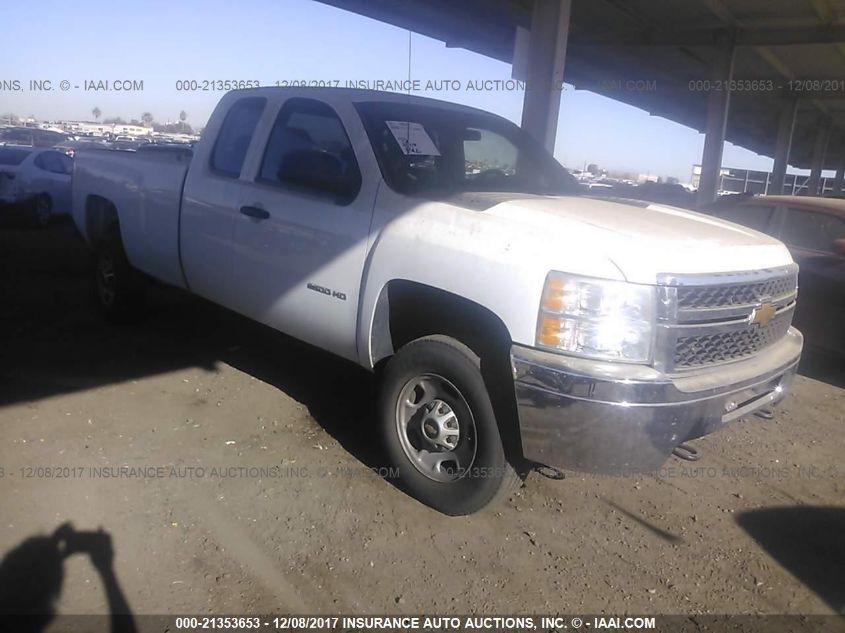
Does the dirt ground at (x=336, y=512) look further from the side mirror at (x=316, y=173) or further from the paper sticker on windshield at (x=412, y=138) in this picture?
the paper sticker on windshield at (x=412, y=138)

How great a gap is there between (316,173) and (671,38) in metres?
15.8

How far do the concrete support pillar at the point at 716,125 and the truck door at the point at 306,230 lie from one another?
1527 centimetres

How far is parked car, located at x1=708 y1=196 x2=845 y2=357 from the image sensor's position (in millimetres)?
6340

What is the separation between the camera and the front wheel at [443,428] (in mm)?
3338

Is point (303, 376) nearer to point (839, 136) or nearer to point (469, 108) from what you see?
point (469, 108)

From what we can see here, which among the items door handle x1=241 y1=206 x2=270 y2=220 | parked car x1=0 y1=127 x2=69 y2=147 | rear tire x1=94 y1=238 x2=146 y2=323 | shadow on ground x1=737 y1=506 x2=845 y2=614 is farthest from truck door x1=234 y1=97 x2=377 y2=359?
parked car x1=0 y1=127 x2=69 y2=147

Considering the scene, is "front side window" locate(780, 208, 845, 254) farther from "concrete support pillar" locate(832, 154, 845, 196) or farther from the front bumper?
"concrete support pillar" locate(832, 154, 845, 196)

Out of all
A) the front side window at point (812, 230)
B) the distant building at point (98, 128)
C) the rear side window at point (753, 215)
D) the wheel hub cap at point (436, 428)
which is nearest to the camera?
the wheel hub cap at point (436, 428)

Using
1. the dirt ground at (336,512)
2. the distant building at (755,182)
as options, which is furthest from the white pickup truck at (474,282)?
the distant building at (755,182)

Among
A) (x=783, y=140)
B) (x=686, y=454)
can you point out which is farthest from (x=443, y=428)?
(x=783, y=140)

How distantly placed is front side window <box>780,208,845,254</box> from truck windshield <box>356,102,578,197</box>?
3.21m

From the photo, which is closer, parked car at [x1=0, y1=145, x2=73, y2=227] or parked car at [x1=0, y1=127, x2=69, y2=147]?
parked car at [x1=0, y1=145, x2=73, y2=227]

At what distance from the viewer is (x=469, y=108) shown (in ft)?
16.1

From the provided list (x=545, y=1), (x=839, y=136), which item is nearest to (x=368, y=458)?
(x=545, y=1)
